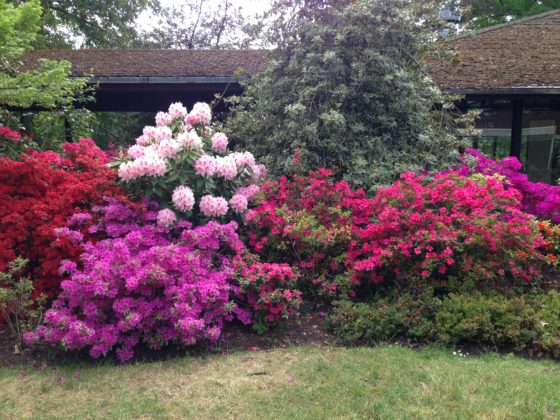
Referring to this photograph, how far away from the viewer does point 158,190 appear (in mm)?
4656

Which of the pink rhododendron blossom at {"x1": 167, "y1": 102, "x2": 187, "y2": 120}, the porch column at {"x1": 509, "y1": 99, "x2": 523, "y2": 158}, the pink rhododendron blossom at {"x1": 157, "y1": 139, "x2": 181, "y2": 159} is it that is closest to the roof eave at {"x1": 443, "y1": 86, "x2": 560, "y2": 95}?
the porch column at {"x1": 509, "y1": 99, "x2": 523, "y2": 158}

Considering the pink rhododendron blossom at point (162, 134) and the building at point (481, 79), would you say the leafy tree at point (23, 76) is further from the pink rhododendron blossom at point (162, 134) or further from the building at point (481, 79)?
the building at point (481, 79)

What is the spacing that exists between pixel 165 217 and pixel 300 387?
6.83 ft

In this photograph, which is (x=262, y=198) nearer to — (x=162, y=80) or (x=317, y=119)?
(x=317, y=119)

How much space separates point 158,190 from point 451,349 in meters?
3.04

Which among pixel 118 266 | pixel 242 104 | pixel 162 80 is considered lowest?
pixel 118 266

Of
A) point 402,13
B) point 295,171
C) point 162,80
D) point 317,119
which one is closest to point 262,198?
point 295,171

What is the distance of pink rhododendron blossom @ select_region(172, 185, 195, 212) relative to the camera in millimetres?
4500

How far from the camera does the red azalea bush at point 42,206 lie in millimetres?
4539

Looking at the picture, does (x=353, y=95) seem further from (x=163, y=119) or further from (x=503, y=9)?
(x=503, y=9)

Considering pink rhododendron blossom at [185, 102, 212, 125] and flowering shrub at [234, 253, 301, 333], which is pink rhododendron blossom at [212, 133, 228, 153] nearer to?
pink rhododendron blossom at [185, 102, 212, 125]

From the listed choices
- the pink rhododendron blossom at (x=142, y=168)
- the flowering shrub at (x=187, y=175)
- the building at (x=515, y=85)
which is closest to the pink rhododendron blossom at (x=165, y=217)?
the flowering shrub at (x=187, y=175)

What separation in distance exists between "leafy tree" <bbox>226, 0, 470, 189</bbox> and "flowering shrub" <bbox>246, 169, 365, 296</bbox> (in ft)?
1.82

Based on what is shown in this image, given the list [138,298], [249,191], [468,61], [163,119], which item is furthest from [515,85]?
[138,298]
